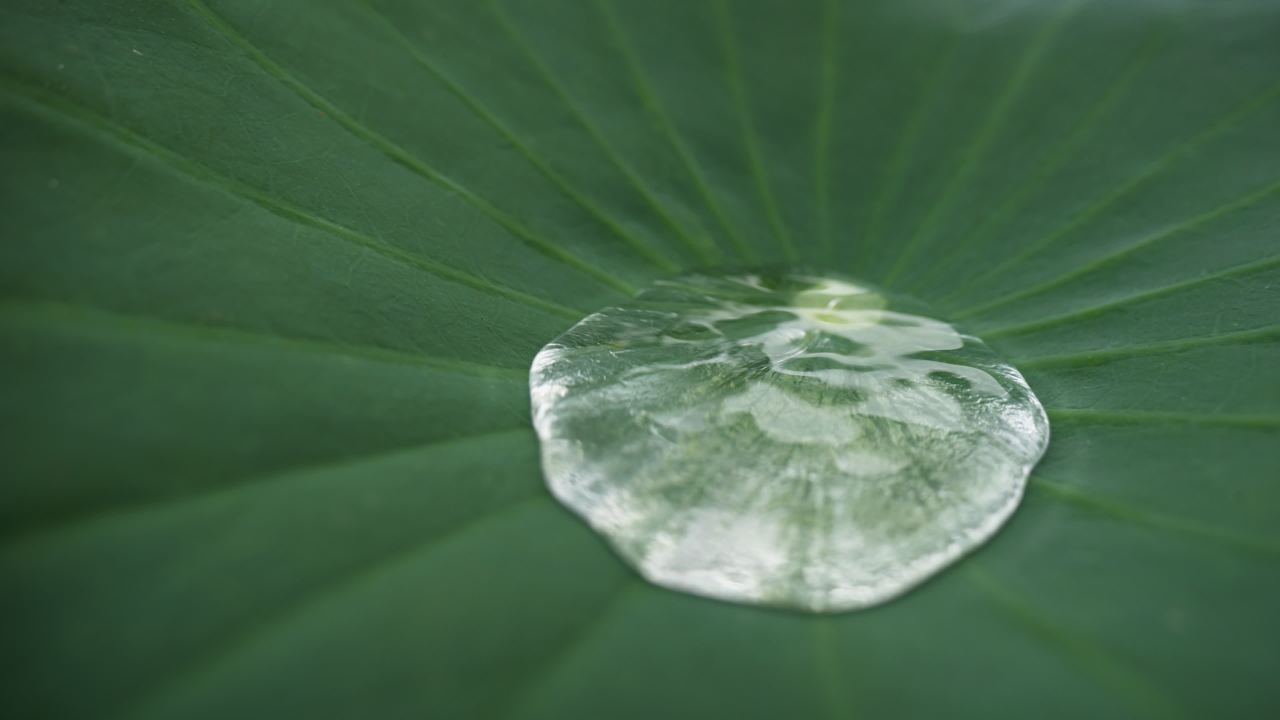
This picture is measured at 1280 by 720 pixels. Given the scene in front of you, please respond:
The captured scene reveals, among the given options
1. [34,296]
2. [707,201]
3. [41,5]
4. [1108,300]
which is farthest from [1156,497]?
[41,5]

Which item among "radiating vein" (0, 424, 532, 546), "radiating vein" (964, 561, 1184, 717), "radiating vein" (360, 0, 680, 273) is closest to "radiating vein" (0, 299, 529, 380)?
"radiating vein" (0, 424, 532, 546)

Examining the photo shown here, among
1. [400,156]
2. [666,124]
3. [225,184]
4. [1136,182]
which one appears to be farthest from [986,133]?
[225,184]

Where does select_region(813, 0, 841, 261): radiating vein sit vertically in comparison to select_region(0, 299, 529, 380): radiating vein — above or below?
above

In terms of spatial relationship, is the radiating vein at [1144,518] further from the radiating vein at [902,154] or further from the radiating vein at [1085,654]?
the radiating vein at [902,154]

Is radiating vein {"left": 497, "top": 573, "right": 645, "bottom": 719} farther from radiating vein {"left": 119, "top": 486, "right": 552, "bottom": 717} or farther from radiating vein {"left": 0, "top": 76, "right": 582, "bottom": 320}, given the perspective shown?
radiating vein {"left": 0, "top": 76, "right": 582, "bottom": 320}

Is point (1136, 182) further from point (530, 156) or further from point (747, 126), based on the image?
point (530, 156)

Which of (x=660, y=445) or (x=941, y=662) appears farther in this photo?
(x=660, y=445)

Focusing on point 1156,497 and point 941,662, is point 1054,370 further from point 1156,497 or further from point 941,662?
point 941,662
